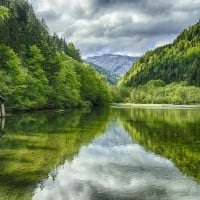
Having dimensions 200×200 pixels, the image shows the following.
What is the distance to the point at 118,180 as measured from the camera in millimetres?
16750

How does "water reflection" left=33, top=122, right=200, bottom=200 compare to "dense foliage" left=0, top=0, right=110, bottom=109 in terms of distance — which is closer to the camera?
"water reflection" left=33, top=122, right=200, bottom=200

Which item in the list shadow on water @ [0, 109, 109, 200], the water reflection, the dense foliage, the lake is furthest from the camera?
the dense foliage

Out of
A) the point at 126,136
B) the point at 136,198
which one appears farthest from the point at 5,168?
the point at 126,136

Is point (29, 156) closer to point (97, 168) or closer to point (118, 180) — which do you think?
point (97, 168)

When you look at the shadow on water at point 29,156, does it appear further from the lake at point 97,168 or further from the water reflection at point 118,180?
the water reflection at point 118,180

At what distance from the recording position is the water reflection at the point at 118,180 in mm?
14352

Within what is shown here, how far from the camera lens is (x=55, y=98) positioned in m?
86.2

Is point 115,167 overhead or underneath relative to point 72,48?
underneath

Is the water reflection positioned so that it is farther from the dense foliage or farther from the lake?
the dense foliage

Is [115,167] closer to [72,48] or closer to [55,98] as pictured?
[55,98]

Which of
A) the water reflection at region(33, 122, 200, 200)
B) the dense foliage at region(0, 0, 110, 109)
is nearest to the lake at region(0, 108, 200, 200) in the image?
the water reflection at region(33, 122, 200, 200)

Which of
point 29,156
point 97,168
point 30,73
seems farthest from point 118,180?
point 30,73

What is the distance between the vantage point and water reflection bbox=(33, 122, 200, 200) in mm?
14352

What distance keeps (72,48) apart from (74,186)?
151m
